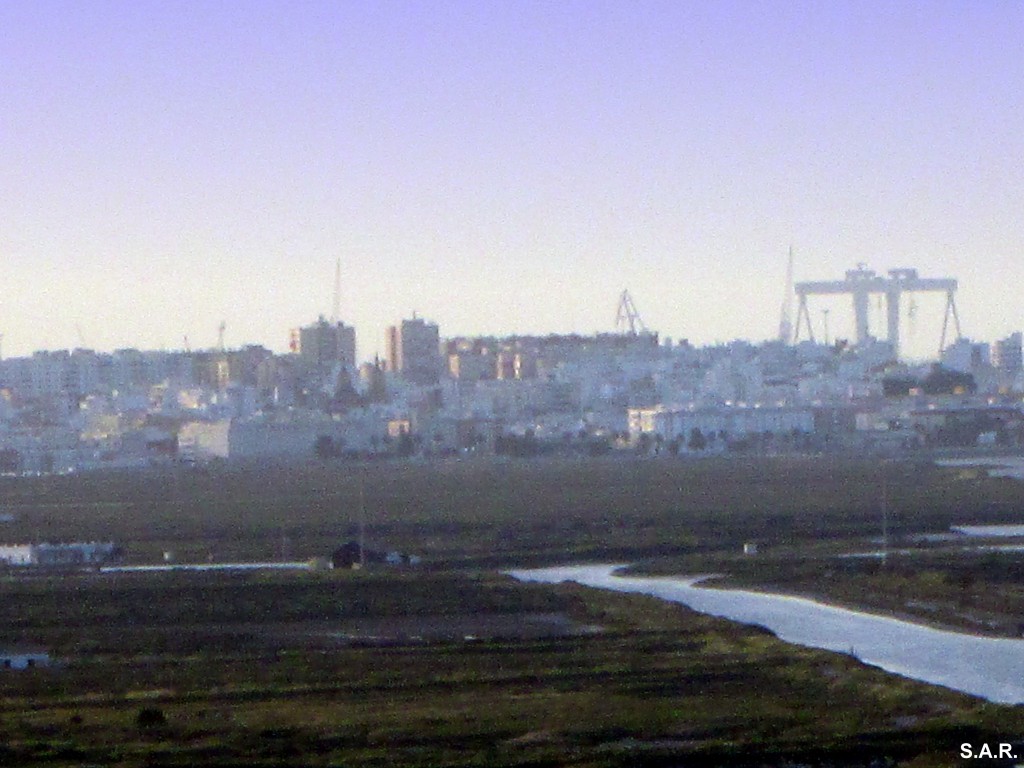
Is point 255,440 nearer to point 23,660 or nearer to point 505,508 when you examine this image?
point 505,508

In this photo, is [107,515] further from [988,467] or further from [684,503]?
[988,467]

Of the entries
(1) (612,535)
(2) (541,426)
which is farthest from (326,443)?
(1) (612,535)

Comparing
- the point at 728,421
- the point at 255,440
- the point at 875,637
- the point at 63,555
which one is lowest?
the point at 875,637

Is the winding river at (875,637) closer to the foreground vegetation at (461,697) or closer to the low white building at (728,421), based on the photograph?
the foreground vegetation at (461,697)

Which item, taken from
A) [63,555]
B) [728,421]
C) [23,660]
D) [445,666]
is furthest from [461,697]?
[728,421]

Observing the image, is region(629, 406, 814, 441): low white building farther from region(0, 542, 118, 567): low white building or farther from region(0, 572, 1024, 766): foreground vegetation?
region(0, 572, 1024, 766): foreground vegetation

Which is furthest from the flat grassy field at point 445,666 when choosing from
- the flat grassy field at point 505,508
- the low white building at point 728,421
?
the low white building at point 728,421
